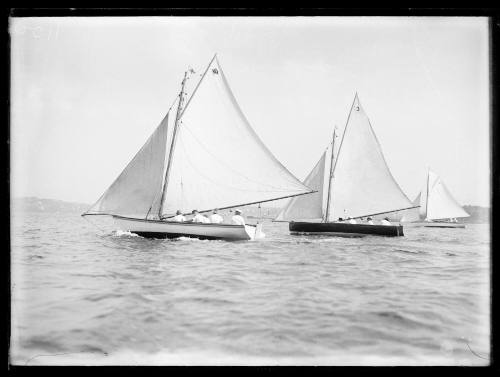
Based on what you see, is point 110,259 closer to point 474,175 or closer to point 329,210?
point 474,175

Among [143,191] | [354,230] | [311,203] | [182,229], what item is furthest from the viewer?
[311,203]

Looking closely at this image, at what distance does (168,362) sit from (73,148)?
3.85m

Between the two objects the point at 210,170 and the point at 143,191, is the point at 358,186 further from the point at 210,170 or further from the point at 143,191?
the point at 143,191

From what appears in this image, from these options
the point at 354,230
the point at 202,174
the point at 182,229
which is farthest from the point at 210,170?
the point at 354,230

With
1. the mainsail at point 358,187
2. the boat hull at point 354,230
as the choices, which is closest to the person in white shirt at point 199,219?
the boat hull at point 354,230

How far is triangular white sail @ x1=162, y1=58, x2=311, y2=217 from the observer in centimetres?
1469

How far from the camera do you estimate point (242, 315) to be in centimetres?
611

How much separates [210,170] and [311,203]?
405 inches

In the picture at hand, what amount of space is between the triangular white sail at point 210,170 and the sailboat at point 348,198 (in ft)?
15.0

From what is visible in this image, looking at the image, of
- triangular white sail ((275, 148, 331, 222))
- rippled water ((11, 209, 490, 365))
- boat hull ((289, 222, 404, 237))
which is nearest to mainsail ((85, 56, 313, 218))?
boat hull ((289, 222, 404, 237))

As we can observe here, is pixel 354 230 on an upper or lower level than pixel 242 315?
lower

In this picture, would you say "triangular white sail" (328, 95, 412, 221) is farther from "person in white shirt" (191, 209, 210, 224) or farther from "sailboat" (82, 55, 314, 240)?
"person in white shirt" (191, 209, 210, 224)

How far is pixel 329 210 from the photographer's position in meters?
22.3
